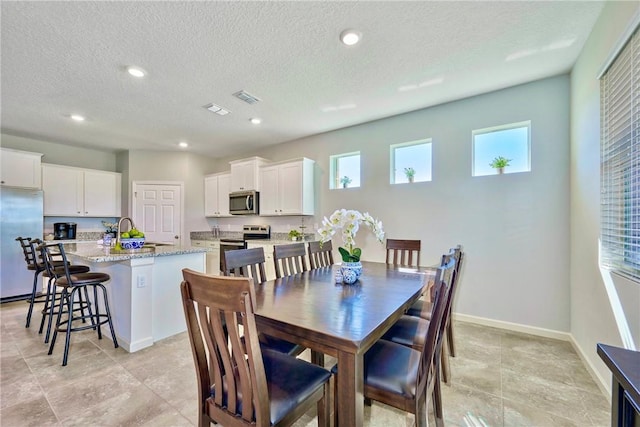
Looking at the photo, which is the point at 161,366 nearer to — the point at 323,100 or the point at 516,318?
the point at 323,100

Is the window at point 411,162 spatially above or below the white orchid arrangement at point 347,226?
above

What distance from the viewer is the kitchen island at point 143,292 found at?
2.59 m

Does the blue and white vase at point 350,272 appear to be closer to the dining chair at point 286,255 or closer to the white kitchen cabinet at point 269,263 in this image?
the dining chair at point 286,255

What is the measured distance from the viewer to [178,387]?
78.9 inches

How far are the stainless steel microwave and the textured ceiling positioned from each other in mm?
1625

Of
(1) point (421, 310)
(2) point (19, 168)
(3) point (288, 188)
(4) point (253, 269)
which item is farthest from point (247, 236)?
(1) point (421, 310)

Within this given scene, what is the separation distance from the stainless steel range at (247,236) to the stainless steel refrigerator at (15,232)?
9.43 ft

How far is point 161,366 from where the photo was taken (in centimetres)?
230

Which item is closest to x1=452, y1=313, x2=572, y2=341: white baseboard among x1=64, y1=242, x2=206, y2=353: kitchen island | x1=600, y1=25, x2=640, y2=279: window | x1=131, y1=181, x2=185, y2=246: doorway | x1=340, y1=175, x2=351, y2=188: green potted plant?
x1=600, y1=25, x2=640, y2=279: window

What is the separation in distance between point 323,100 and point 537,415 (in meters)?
3.41

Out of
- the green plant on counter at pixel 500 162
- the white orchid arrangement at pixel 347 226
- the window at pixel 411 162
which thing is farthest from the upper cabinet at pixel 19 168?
the green plant on counter at pixel 500 162

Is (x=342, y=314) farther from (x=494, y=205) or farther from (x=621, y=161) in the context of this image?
(x=494, y=205)

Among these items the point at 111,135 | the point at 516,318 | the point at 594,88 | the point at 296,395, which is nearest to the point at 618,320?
the point at 516,318

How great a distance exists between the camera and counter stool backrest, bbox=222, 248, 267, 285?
1.91m
